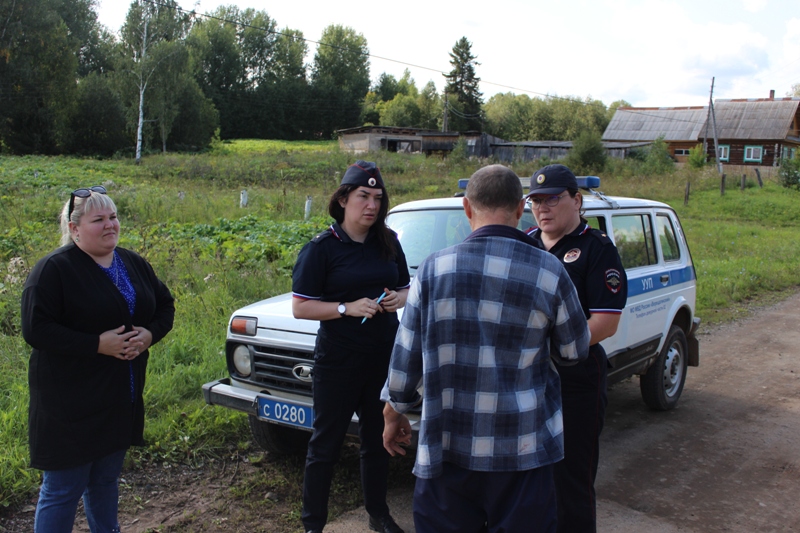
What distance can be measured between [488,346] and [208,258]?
7069mm

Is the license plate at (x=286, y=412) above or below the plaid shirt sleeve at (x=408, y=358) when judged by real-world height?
below

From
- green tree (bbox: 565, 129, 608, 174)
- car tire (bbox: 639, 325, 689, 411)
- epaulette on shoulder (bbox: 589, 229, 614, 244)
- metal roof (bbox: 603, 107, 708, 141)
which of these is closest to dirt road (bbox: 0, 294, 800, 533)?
car tire (bbox: 639, 325, 689, 411)

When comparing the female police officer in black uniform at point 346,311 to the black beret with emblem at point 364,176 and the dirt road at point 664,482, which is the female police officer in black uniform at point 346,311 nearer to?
the black beret with emblem at point 364,176

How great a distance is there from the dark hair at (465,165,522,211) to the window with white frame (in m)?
59.6

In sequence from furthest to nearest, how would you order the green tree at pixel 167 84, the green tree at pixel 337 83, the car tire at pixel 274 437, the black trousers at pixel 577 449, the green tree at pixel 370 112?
the green tree at pixel 370 112, the green tree at pixel 337 83, the green tree at pixel 167 84, the car tire at pixel 274 437, the black trousers at pixel 577 449

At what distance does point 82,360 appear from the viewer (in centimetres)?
283

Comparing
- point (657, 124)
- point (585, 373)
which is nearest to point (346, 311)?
point (585, 373)

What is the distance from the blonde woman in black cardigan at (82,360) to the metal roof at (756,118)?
193 feet

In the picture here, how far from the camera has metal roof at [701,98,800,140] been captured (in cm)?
5205

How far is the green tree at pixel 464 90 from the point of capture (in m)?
77.4

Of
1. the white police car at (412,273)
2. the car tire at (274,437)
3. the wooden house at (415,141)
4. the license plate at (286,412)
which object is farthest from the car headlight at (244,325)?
the wooden house at (415,141)

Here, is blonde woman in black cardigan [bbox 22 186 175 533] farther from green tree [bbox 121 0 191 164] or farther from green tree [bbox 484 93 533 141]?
green tree [bbox 484 93 533 141]

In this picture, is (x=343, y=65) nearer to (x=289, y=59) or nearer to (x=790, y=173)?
(x=289, y=59)

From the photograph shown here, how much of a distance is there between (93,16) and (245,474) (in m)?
76.6
